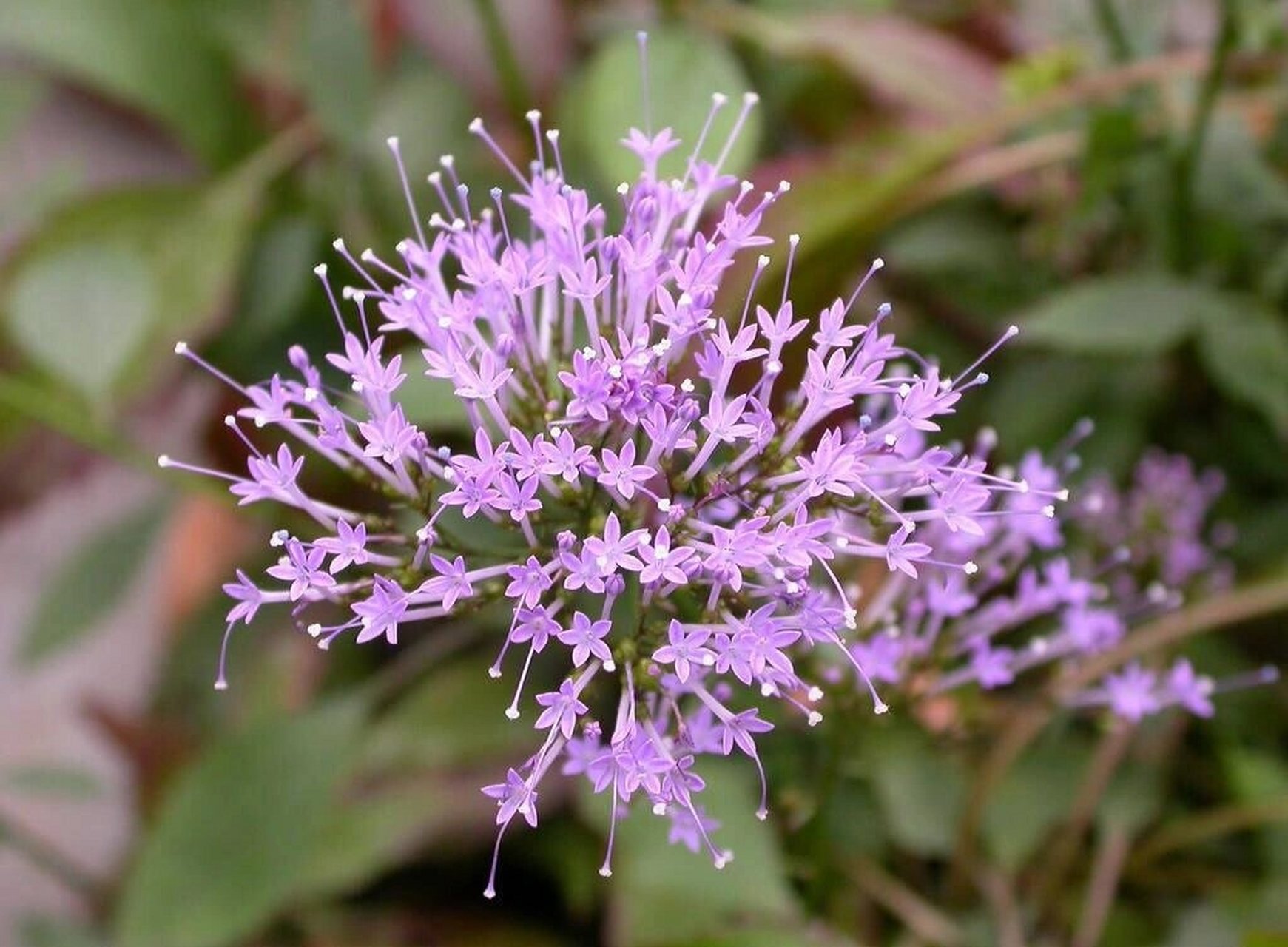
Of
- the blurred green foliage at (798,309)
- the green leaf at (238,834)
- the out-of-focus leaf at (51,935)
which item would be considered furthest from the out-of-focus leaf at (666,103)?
the out-of-focus leaf at (51,935)

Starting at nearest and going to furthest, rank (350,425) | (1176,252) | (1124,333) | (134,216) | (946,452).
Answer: (946,452) < (350,425) < (1124,333) < (1176,252) < (134,216)

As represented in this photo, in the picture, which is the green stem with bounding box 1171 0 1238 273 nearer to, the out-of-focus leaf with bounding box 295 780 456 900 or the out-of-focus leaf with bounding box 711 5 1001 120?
the out-of-focus leaf with bounding box 711 5 1001 120

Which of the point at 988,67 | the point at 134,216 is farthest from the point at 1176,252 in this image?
the point at 134,216

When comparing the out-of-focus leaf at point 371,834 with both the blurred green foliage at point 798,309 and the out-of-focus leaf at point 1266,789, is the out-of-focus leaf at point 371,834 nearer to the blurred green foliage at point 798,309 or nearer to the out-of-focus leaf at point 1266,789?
the blurred green foliage at point 798,309

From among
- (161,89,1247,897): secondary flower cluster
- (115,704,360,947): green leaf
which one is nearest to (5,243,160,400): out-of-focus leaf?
(115,704,360,947): green leaf

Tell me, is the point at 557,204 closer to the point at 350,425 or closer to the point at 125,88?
the point at 350,425
